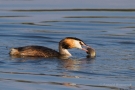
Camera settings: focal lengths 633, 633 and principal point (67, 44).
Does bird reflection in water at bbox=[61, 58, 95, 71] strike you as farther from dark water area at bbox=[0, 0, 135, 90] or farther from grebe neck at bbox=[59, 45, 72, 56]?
grebe neck at bbox=[59, 45, 72, 56]

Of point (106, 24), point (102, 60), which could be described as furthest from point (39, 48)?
point (106, 24)

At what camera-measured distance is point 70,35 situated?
60.2 feet

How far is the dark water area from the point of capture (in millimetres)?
12094

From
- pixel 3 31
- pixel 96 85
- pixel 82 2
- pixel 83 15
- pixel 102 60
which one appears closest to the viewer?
pixel 96 85

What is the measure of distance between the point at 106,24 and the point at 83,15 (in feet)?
6.16

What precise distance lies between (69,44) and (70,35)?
9.19ft

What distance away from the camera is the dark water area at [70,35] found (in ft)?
39.7

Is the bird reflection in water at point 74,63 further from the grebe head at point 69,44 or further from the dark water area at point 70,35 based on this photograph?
the grebe head at point 69,44

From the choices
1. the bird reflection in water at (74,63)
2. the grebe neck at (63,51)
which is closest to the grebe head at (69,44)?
the grebe neck at (63,51)

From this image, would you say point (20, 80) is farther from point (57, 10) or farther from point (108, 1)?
point (108, 1)

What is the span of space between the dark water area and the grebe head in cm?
27

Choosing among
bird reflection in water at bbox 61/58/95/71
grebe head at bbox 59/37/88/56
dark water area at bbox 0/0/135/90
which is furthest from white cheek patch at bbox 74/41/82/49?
bird reflection in water at bbox 61/58/95/71

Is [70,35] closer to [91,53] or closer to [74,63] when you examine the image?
[91,53]

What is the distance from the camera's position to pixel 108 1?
25.1 meters
